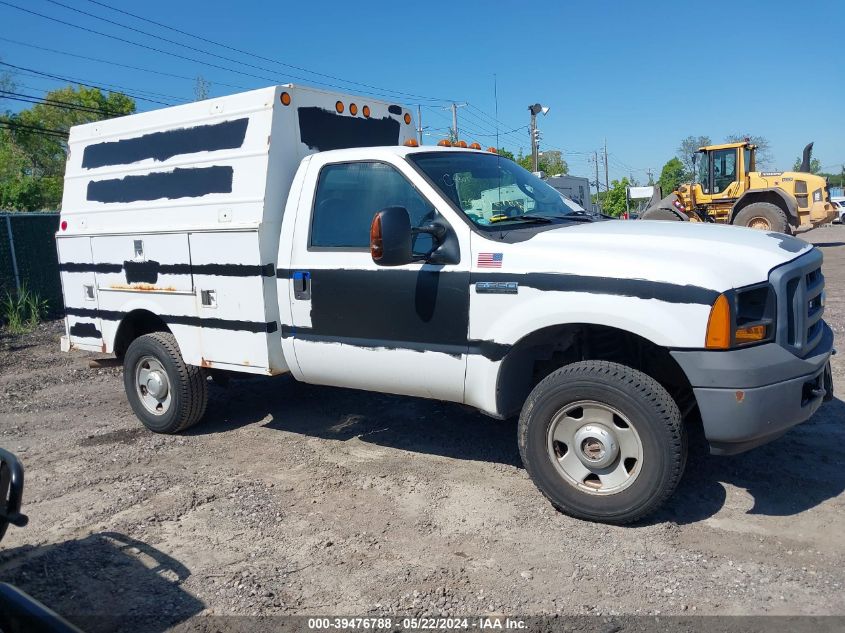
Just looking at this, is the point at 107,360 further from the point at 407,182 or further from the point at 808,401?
the point at 808,401

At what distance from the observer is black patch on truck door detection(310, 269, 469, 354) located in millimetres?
4164

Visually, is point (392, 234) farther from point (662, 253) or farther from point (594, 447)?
point (594, 447)

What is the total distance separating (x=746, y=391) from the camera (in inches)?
133

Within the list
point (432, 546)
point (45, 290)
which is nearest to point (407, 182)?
point (432, 546)

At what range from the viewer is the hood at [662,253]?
135 inches

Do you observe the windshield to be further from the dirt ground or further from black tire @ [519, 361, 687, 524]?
the dirt ground

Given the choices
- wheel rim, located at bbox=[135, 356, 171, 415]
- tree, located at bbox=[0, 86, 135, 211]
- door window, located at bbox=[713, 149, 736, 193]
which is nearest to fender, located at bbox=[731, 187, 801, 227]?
door window, located at bbox=[713, 149, 736, 193]

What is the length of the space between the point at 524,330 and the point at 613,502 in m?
1.05

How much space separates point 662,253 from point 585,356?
2.79ft

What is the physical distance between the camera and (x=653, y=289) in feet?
11.5

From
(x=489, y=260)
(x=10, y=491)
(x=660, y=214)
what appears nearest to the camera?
(x=10, y=491)

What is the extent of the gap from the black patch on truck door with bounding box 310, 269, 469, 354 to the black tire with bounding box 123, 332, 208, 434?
1448 millimetres

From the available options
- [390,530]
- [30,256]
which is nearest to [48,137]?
[30,256]

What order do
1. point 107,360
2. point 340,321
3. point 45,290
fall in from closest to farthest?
point 340,321 < point 107,360 < point 45,290
